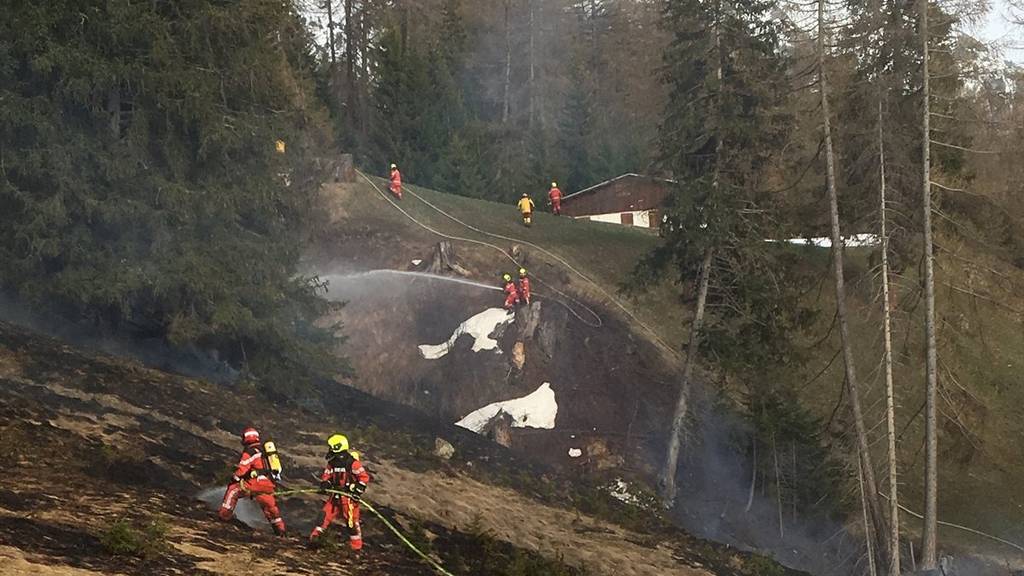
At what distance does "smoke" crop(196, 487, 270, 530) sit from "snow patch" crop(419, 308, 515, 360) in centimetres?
1765

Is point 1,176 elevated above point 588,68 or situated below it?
below

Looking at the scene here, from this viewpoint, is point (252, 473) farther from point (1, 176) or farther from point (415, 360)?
point (415, 360)

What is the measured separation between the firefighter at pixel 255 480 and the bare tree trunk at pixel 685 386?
14341mm

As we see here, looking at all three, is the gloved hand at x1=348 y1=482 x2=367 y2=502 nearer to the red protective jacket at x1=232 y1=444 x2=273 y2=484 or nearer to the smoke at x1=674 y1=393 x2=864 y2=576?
the red protective jacket at x1=232 y1=444 x2=273 y2=484

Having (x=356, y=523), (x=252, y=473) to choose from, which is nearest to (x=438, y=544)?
(x=356, y=523)

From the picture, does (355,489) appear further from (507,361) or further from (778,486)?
(507,361)

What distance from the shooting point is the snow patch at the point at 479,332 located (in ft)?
104

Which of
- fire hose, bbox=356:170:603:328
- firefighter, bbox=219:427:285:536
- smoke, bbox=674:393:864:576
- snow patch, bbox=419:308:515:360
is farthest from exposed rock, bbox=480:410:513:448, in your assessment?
firefighter, bbox=219:427:285:536

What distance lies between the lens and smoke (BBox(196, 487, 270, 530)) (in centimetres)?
1336

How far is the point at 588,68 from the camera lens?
2911 inches

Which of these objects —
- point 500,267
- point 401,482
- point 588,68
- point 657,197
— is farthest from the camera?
point 588,68

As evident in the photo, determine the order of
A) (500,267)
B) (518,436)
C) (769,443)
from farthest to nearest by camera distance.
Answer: (500,267), (518,436), (769,443)

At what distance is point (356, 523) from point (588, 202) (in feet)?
127

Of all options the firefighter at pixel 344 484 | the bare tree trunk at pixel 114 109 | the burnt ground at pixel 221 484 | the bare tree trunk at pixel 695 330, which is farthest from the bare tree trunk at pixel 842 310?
the bare tree trunk at pixel 114 109
